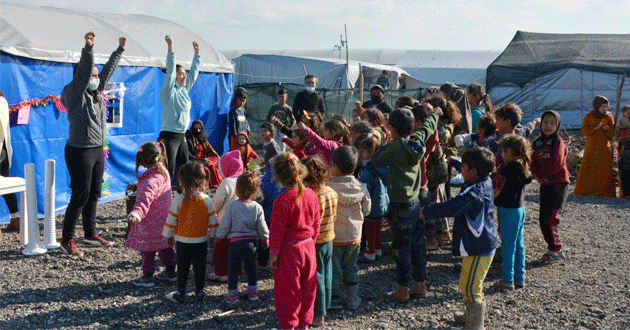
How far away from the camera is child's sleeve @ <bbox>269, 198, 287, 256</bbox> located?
427 centimetres

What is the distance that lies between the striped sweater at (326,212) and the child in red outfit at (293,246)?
0.18 metres

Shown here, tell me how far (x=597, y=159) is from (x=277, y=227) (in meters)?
8.08

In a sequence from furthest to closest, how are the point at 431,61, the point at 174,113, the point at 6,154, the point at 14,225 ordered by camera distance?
the point at 431,61
the point at 174,113
the point at 14,225
the point at 6,154

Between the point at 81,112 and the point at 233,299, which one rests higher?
the point at 81,112

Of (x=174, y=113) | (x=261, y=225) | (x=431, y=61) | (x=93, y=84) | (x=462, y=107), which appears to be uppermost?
(x=431, y=61)

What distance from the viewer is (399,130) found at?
508 centimetres

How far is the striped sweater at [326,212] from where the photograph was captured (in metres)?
4.58

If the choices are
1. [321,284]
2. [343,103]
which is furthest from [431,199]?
[343,103]

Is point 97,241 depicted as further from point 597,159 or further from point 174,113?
point 597,159

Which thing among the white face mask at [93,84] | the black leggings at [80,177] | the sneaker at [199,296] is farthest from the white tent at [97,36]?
the sneaker at [199,296]

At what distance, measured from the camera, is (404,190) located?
5059 mm

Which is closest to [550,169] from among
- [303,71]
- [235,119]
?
[235,119]

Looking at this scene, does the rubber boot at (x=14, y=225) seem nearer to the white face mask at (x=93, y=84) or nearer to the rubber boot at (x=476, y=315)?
the white face mask at (x=93, y=84)

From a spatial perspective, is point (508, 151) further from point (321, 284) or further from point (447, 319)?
point (321, 284)
